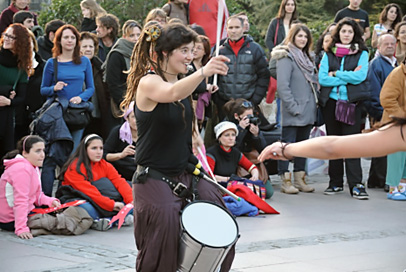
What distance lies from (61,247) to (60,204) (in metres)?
0.88

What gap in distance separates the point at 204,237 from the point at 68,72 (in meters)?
5.01

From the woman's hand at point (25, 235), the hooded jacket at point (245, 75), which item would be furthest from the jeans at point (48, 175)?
Answer: the hooded jacket at point (245, 75)

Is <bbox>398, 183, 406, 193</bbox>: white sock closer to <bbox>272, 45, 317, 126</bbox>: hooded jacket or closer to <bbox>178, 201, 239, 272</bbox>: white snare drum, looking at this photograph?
<bbox>272, 45, 317, 126</bbox>: hooded jacket

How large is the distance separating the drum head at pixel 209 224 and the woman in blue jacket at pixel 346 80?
19.3 feet

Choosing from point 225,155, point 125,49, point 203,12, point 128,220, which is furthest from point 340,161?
point 128,220

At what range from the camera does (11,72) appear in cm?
923

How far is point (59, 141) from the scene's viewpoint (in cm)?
885

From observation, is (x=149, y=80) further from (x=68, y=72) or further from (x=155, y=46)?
(x=68, y=72)

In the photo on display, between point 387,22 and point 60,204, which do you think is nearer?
point 60,204

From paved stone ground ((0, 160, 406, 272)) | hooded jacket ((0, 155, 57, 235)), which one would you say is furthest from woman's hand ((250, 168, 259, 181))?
hooded jacket ((0, 155, 57, 235))

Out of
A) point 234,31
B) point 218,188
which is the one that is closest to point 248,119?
point 234,31

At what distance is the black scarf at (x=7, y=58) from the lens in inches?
360

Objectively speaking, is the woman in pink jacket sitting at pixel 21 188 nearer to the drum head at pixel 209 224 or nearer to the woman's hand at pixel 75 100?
the woman's hand at pixel 75 100

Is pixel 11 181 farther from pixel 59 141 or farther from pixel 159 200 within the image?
pixel 159 200
